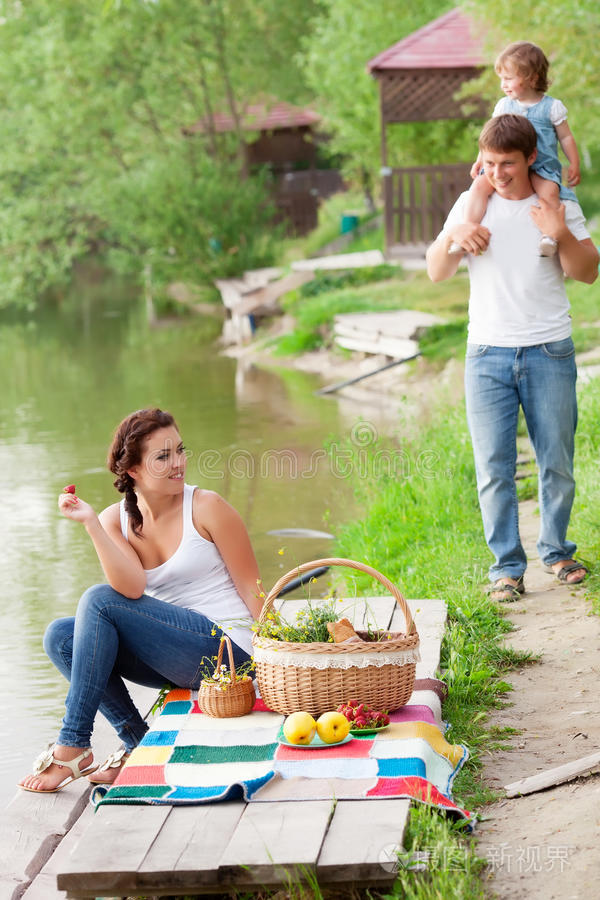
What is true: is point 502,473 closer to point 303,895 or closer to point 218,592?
point 218,592

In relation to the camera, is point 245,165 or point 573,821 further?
point 245,165

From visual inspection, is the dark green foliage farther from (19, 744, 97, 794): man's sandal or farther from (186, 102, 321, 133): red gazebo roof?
(19, 744, 97, 794): man's sandal

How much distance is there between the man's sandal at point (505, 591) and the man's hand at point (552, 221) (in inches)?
59.1

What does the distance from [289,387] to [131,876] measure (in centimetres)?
1116

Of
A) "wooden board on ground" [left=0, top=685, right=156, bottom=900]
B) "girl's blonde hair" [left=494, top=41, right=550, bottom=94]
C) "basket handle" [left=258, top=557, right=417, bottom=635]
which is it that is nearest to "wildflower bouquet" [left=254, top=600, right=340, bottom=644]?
"basket handle" [left=258, top=557, right=417, bottom=635]

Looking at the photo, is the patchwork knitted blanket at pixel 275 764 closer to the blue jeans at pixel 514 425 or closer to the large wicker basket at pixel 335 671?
the large wicker basket at pixel 335 671

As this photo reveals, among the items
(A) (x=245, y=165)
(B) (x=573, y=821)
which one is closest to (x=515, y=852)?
(B) (x=573, y=821)

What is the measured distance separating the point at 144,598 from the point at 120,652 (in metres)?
0.21

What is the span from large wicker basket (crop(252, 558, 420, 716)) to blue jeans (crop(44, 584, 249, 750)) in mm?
341

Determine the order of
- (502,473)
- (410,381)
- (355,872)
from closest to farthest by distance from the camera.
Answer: (355,872), (502,473), (410,381)

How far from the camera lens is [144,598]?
12.5 ft

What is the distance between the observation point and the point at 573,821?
9.89ft

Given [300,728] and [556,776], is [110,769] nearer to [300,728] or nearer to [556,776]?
[300,728]

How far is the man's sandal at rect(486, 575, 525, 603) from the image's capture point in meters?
5.03
